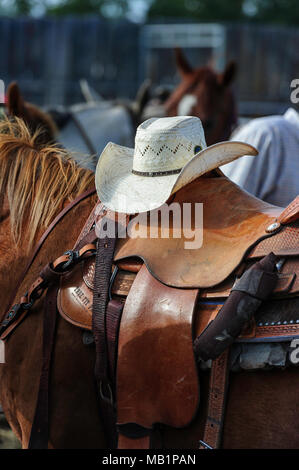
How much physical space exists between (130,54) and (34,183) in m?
10.3

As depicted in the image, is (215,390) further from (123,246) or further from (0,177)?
(0,177)

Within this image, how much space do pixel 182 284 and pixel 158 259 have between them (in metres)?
0.11

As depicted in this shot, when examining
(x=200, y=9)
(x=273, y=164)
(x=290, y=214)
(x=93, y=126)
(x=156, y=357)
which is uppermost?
(x=200, y=9)

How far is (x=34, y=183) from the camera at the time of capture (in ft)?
5.67

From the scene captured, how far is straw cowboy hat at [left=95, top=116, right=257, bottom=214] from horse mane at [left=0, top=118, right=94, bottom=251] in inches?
6.4

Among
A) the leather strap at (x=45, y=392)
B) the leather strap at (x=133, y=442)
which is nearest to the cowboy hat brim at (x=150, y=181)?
the leather strap at (x=45, y=392)

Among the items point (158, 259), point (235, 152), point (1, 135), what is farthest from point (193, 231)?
point (1, 135)

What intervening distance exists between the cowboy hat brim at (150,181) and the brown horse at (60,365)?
5.3 inches

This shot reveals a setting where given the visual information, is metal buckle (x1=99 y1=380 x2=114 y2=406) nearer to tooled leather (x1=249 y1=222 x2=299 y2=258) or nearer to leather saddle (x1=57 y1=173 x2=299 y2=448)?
leather saddle (x1=57 y1=173 x2=299 y2=448)

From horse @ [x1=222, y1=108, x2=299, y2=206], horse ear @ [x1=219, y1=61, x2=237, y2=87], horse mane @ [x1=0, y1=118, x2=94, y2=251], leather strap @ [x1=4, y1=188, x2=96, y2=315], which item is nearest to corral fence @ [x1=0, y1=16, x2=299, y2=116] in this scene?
horse ear @ [x1=219, y1=61, x2=237, y2=87]

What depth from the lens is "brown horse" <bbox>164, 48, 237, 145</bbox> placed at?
4.62 metres

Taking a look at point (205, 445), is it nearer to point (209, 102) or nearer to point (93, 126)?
point (93, 126)

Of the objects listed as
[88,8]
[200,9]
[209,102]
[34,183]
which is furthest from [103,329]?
[88,8]
